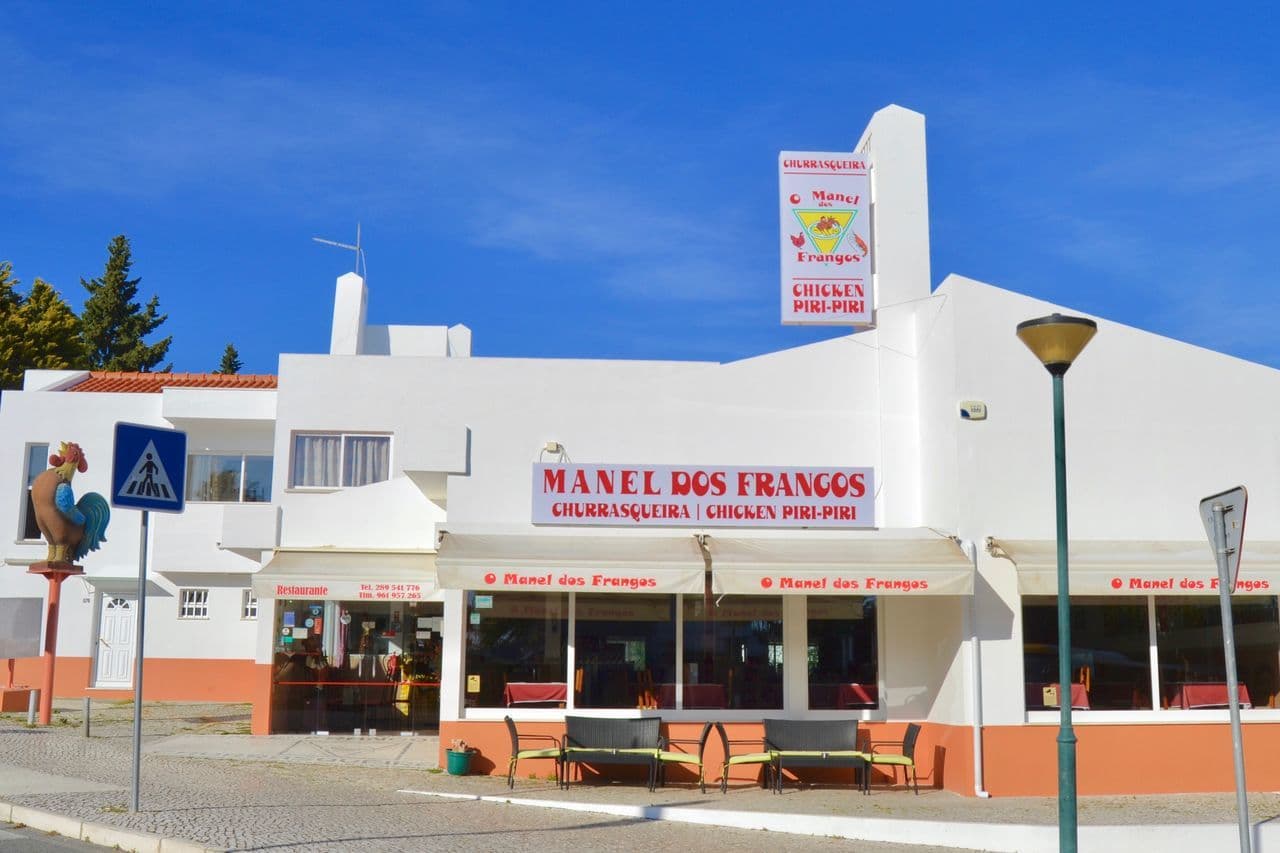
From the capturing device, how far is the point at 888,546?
48.3 ft

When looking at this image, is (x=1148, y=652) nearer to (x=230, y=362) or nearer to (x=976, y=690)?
(x=976, y=690)

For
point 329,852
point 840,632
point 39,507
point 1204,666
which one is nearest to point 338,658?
point 39,507

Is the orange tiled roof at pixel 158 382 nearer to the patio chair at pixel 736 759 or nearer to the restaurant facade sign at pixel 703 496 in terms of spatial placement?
the restaurant facade sign at pixel 703 496

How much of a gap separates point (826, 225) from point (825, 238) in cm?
21

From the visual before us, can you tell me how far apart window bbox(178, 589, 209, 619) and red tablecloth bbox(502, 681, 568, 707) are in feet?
55.9

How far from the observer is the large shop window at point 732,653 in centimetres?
1566

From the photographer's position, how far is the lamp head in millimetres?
9570

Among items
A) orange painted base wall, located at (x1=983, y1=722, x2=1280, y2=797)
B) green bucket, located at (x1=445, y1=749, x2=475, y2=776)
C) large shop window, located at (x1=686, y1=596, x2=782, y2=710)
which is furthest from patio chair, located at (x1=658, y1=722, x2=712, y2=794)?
orange painted base wall, located at (x1=983, y1=722, x2=1280, y2=797)

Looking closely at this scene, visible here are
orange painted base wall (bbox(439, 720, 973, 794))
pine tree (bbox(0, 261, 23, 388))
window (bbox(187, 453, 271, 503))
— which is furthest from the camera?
pine tree (bbox(0, 261, 23, 388))

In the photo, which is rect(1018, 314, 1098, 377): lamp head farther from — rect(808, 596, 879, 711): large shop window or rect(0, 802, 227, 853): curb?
rect(0, 802, 227, 853): curb

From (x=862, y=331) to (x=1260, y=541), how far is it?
5.44 m

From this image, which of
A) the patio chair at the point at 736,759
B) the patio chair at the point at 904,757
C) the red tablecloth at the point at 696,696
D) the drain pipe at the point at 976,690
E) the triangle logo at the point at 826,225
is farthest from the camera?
the triangle logo at the point at 826,225

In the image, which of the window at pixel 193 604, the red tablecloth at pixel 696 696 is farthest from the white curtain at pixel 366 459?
the red tablecloth at pixel 696 696

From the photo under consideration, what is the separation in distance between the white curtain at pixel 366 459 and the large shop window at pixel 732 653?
9.59m
